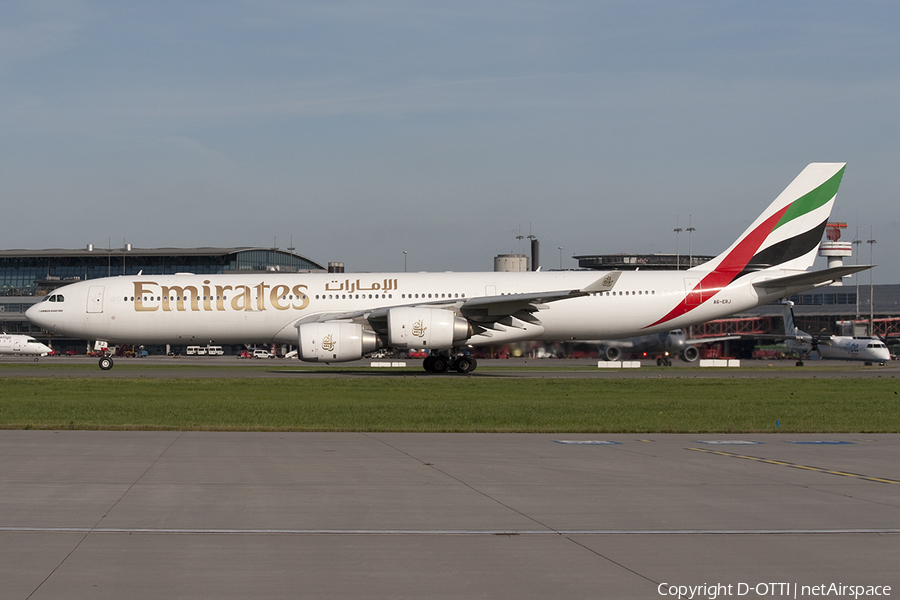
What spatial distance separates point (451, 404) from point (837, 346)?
2169 inches

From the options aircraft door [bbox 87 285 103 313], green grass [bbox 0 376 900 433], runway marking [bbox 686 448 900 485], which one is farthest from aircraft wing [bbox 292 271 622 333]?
runway marking [bbox 686 448 900 485]

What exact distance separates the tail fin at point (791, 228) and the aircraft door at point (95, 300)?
25650mm

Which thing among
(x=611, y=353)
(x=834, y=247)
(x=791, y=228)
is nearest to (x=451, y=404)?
(x=791, y=228)

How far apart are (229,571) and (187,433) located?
31.0 feet

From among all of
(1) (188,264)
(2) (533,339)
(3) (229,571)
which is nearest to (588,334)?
(2) (533,339)

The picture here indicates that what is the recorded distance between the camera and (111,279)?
122ft

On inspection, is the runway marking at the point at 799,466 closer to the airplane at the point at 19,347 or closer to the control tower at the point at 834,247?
the airplane at the point at 19,347

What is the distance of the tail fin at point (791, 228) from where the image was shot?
121 ft

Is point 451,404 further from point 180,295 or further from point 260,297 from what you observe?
point 180,295

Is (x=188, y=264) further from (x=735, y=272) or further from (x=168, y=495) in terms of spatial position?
(x=168, y=495)

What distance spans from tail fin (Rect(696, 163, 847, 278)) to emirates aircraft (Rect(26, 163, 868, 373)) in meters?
0.04

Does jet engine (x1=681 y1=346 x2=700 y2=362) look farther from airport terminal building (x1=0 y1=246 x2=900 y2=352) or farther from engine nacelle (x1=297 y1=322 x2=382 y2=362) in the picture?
airport terminal building (x1=0 y1=246 x2=900 y2=352)

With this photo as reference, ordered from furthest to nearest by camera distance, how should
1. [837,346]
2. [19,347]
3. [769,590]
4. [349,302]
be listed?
[837,346]
[19,347]
[349,302]
[769,590]

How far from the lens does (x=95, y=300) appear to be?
120 feet
